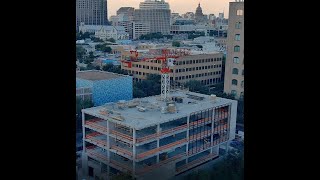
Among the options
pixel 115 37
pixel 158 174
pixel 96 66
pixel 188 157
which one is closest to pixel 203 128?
pixel 188 157

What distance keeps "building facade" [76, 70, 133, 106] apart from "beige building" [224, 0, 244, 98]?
1450mm

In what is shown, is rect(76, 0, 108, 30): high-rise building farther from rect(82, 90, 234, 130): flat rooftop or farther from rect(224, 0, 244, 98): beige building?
rect(82, 90, 234, 130): flat rooftop

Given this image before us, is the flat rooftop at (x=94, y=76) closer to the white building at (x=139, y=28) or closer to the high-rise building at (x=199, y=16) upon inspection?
the white building at (x=139, y=28)

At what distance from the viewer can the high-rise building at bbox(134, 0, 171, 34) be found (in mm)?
12930

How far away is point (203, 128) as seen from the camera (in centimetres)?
375

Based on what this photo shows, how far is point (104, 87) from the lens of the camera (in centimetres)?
508

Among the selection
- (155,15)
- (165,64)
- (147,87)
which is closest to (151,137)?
(165,64)

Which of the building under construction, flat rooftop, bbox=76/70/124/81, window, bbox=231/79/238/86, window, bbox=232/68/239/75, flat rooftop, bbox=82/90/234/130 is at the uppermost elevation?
window, bbox=232/68/239/75

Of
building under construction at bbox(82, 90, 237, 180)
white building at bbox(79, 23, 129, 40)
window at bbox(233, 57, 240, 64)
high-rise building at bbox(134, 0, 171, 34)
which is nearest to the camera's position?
building under construction at bbox(82, 90, 237, 180)

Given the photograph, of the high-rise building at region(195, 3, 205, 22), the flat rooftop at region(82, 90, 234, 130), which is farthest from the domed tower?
the flat rooftop at region(82, 90, 234, 130)
